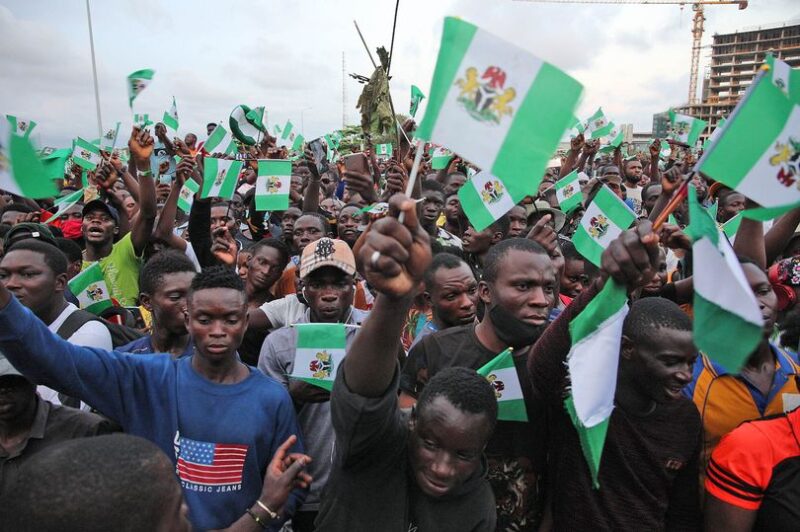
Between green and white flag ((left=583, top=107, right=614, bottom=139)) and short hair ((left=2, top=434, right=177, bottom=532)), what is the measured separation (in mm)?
9024

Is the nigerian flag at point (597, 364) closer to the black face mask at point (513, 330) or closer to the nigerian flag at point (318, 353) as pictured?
the black face mask at point (513, 330)

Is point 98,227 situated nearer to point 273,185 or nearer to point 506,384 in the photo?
point 273,185

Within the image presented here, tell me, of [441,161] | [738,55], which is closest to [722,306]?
[441,161]

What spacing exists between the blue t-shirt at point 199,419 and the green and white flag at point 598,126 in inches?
326

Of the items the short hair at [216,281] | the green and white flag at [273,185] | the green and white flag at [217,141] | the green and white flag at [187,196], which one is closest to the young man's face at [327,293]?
the short hair at [216,281]

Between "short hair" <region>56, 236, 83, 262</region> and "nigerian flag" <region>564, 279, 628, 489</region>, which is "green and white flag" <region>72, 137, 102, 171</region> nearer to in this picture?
"short hair" <region>56, 236, 83, 262</region>

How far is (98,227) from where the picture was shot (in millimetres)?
4449

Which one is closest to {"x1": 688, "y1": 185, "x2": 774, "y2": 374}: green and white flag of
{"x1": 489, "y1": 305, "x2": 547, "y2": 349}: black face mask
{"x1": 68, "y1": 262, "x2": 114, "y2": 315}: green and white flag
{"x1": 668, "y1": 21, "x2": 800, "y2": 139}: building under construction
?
{"x1": 489, "y1": 305, "x2": 547, "y2": 349}: black face mask

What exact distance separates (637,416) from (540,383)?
1.32 ft

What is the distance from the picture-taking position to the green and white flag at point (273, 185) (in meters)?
5.44

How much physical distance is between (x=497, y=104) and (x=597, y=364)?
0.77 m

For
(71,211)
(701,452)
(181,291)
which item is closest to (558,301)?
(701,452)

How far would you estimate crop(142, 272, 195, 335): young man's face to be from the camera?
285 cm

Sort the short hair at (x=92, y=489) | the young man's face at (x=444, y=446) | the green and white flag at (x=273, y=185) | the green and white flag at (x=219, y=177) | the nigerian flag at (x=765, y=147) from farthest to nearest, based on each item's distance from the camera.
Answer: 1. the green and white flag at (x=273, y=185)
2. the green and white flag at (x=219, y=177)
3. the young man's face at (x=444, y=446)
4. the nigerian flag at (x=765, y=147)
5. the short hair at (x=92, y=489)
